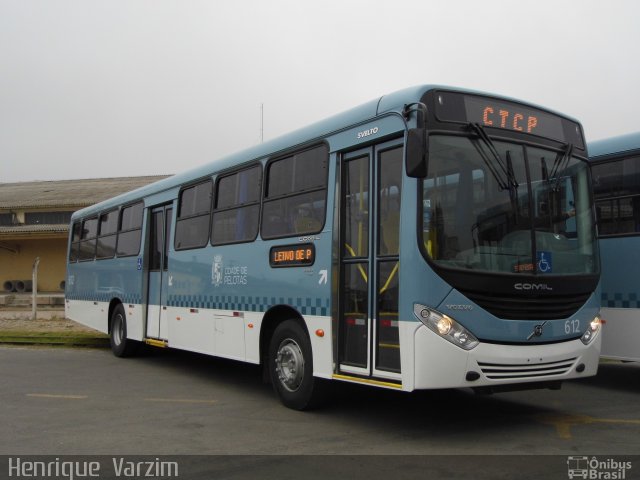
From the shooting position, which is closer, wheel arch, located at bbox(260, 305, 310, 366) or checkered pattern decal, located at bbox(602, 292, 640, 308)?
wheel arch, located at bbox(260, 305, 310, 366)

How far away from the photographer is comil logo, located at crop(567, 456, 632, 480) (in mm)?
4852

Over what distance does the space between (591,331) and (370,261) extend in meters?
2.31

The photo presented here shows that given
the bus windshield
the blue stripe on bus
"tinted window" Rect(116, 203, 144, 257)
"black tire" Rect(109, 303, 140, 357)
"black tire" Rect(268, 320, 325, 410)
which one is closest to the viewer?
→ the bus windshield

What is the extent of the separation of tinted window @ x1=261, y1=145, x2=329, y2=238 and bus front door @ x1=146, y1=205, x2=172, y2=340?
361cm

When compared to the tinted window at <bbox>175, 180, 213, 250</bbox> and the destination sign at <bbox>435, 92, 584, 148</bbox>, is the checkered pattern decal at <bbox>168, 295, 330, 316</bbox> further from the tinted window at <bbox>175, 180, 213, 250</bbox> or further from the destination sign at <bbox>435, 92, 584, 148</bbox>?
the destination sign at <bbox>435, 92, 584, 148</bbox>

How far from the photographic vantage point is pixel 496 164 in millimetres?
6090

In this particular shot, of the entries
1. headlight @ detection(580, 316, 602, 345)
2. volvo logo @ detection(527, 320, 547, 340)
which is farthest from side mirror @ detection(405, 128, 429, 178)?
headlight @ detection(580, 316, 602, 345)

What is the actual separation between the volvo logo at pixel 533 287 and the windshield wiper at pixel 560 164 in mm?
1034

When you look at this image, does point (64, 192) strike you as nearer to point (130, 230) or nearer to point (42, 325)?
point (42, 325)

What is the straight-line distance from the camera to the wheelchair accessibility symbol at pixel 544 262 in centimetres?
605

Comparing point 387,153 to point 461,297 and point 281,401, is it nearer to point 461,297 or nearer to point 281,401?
point 461,297

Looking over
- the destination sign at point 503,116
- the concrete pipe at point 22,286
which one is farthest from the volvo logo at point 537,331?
the concrete pipe at point 22,286

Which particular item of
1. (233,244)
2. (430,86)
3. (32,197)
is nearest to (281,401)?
(233,244)

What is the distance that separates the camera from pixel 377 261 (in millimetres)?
6262
